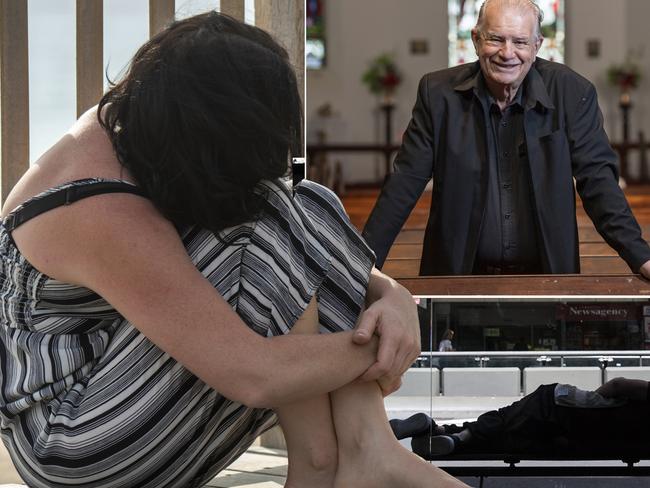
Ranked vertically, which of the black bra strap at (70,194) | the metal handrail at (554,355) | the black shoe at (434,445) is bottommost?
the black shoe at (434,445)

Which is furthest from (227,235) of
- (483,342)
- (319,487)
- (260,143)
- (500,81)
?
(500,81)

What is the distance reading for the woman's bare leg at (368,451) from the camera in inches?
56.2

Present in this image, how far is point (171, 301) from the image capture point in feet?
4.34

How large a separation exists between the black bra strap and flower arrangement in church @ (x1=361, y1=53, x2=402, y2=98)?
14.4 meters

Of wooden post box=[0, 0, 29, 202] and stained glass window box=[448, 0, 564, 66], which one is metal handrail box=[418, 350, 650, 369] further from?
stained glass window box=[448, 0, 564, 66]

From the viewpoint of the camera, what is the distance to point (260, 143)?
54.4 inches

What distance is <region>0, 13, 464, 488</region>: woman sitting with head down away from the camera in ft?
4.37

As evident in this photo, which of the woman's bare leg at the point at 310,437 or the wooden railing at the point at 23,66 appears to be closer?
the woman's bare leg at the point at 310,437

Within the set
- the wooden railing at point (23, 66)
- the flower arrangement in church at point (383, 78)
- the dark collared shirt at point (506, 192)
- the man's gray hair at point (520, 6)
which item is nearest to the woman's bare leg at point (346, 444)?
the wooden railing at point (23, 66)

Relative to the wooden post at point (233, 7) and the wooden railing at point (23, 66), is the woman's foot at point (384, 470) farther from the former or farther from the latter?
the wooden post at point (233, 7)

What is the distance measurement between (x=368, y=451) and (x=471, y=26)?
47.4 feet

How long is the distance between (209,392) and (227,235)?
0.19 meters

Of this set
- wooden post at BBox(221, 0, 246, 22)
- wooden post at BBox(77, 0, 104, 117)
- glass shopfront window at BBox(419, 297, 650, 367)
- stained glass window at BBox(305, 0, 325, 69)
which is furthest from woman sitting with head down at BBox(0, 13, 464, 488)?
stained glass window at BBox(305, 0, 325, 69)

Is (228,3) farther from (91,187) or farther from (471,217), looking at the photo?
(91,187)
